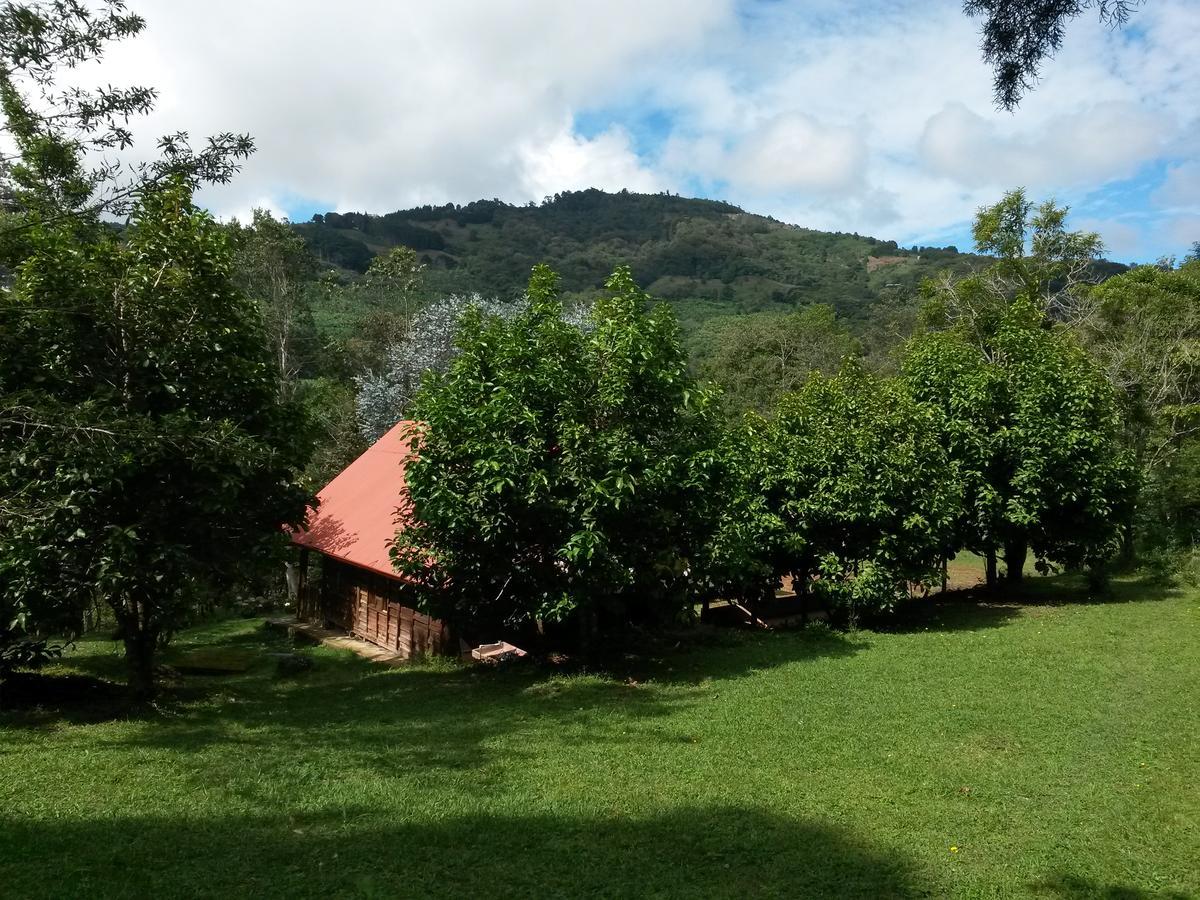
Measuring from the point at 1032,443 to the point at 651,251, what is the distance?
134377 millimetres

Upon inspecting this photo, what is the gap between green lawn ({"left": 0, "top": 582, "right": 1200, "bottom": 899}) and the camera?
6176 millimetres

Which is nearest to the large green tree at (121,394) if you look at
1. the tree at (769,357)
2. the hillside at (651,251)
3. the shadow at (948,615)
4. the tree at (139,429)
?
the tree at (139,429)

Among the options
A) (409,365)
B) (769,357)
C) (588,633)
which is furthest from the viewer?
(769,357)

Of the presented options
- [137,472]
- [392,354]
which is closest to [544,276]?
[137,472]

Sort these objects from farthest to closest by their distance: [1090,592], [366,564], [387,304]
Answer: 1. [387,304]
2. [1090,592]
3. [366,564]

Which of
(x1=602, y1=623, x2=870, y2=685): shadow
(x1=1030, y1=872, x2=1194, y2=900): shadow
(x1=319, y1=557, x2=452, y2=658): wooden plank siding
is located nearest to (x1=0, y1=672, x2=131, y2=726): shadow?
(x1=319, y1=557, x2=452, y2=658): wooden plank siding

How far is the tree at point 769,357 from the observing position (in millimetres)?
46656

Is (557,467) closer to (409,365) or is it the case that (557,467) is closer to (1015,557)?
(1015,557)

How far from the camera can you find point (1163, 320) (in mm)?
26234

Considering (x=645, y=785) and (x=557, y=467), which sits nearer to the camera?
(x=645, y=785)

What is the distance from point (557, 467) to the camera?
504 inches

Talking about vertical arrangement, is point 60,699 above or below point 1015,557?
below

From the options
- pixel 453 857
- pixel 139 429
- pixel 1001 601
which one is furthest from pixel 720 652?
pixel 139 429

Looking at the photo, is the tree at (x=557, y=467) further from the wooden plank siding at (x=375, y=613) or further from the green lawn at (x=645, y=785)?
the wooden plank siding at (x=375, y=613)
